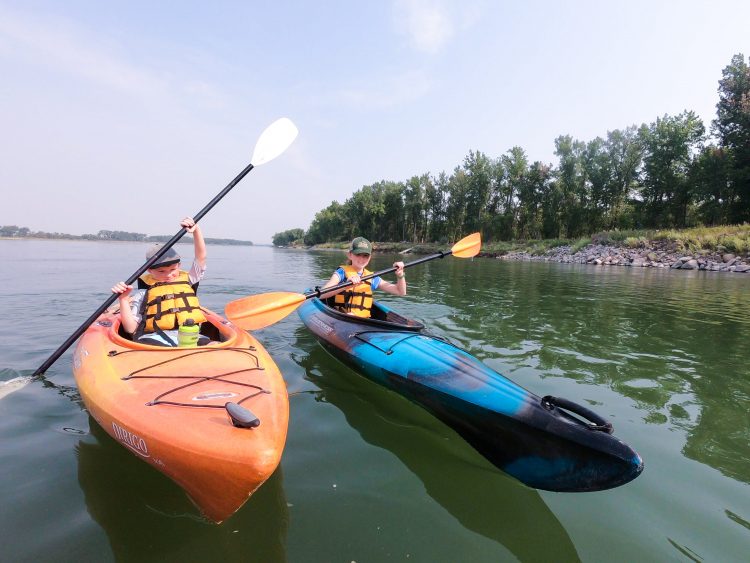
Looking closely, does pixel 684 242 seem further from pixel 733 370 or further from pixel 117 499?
pixel 117 499

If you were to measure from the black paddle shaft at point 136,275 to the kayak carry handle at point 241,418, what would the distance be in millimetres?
2507

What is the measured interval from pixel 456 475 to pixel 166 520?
6.28ft

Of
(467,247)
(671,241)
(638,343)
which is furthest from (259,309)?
(671,241)

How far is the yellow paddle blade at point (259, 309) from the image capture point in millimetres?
4426

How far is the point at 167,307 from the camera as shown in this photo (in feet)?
13.3

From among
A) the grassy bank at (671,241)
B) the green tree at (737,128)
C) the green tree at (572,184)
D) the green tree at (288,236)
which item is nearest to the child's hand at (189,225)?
the grassy bank at (671,241)

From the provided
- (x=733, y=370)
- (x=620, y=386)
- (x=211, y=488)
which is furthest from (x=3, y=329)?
(x=733, y=370)

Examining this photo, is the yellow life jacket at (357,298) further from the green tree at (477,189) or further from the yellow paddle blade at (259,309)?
the green tree at (477,189)

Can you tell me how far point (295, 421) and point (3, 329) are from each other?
624cm

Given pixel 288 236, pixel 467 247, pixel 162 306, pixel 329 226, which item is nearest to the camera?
pixel 162 306

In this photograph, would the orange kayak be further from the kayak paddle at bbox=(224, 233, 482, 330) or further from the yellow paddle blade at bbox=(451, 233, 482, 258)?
the yellow paddle blade at bbox=(451, 233, 482, 258)

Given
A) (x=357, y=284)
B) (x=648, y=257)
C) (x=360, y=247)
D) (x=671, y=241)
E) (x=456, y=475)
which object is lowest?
(x=456, y=475)

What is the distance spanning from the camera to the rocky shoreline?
20.2 meters

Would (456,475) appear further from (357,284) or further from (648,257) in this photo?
(648,257)
